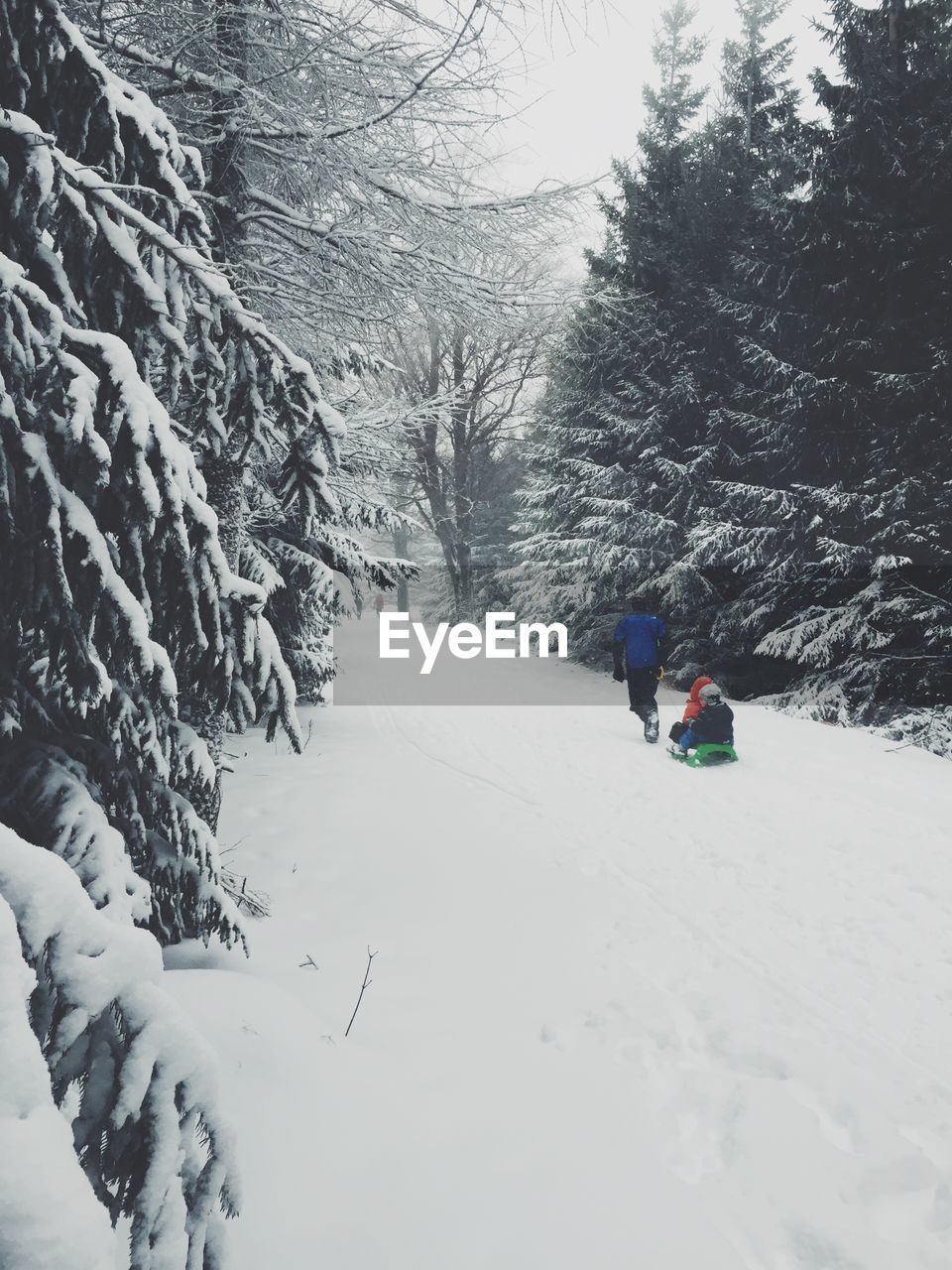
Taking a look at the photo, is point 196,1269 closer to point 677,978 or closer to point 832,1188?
point 832,1188

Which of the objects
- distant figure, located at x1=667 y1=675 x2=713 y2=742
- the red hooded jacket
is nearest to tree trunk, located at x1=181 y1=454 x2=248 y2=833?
distant figure, located at x1=667 y1=675 x2=713 y2=742

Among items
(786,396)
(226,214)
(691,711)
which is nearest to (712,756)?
(691,711)

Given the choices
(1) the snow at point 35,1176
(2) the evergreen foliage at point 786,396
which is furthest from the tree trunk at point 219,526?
(2) the evergreen foliage at point 786,396

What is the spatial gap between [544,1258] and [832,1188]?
1.07 meters

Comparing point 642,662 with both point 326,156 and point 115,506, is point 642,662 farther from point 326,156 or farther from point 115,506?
point 115,506

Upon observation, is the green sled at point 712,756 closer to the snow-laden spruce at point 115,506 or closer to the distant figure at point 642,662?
the distant figure at point 642,662

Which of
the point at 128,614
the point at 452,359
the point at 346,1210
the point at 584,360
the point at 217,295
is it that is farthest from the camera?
the point at 452,359

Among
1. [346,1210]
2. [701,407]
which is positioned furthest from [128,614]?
[701,407]

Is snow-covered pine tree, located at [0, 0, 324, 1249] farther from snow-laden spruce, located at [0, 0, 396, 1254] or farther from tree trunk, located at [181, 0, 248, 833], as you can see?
Answer: tree trunk, located at [181, 0, 248, 833]

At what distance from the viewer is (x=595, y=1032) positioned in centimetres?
314

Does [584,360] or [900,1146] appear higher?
[584,360]

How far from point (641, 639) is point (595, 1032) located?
620cm

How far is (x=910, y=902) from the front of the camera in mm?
4172

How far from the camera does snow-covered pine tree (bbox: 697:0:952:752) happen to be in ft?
29.2
